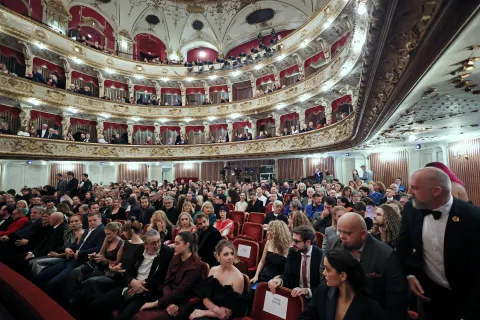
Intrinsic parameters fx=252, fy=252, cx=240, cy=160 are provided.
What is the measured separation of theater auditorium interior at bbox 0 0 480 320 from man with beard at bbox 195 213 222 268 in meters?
0.02

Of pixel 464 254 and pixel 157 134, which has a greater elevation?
pixel 157 134

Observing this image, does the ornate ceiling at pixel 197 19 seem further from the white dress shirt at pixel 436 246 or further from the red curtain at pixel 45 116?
the white dress shirt at pixel 436 246

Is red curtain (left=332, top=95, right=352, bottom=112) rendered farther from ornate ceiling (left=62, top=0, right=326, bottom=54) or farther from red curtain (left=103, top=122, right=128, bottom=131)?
red curtain (left=103, top=122, right=128, bottom=131)

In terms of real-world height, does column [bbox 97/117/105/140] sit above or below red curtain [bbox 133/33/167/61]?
below

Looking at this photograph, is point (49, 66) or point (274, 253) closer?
point (274, 253)

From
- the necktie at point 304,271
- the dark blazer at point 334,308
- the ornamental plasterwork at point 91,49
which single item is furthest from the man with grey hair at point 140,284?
the ornamental plasterwork at point 91,49

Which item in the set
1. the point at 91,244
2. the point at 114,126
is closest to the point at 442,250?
the point at 91,244

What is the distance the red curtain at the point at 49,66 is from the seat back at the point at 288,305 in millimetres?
18450

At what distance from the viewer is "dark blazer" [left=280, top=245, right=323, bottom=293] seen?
2473mm

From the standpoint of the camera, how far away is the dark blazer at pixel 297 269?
247 centimetres

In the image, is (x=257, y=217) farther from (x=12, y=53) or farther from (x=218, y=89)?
(x=12, y=53)

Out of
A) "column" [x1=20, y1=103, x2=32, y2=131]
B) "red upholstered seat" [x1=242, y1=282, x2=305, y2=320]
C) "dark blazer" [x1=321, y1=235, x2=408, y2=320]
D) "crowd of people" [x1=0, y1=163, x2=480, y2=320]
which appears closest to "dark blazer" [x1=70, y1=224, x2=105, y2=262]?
"crowd of people" [x1=0, y1=163, x2=480, y2=320]

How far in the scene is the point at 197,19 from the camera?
2180cm

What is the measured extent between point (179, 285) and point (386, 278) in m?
1.86
